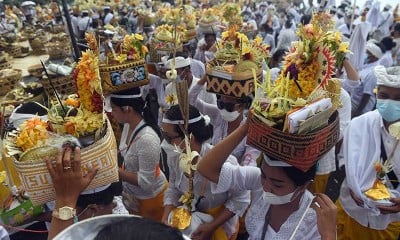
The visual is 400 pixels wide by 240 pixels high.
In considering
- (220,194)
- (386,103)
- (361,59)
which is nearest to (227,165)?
(220,194)

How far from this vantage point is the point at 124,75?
11.5 ft

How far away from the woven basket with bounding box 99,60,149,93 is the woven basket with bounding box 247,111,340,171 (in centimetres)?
174

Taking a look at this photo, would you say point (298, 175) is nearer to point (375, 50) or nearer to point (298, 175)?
point (298, 175)

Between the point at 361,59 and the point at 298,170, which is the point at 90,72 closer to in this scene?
the point at 298,170

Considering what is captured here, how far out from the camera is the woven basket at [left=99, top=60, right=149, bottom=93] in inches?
133

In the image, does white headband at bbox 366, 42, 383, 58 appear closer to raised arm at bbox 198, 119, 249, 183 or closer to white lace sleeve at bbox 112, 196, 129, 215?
raised arm at bbox 198, 119, 249, 183

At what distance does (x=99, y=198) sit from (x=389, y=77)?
2710 mm

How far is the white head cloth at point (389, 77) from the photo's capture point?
10.3ft

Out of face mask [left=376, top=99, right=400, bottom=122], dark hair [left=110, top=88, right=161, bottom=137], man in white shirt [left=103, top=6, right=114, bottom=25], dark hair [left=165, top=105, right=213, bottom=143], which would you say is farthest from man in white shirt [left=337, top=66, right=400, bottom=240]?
man in white shirt [left=103, top=6, right=114, bottom=25]

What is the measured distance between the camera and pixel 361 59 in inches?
316

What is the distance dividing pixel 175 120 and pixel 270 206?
1.03m

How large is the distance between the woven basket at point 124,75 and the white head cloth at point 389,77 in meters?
2.29

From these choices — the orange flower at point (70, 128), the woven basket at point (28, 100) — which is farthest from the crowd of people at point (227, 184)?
the woven basket at point (28, 100)

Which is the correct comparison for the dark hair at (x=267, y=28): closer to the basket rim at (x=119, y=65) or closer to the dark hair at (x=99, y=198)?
the basket rim at (x=119, y=65)
